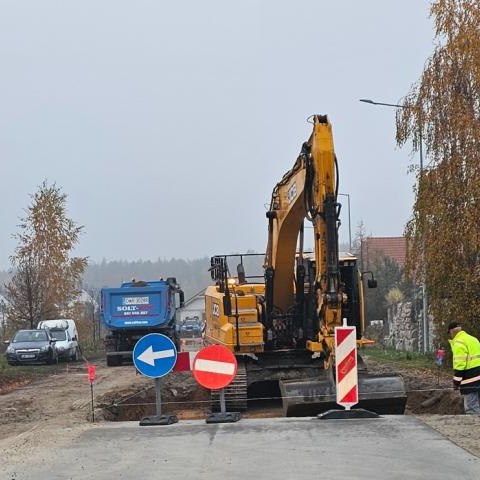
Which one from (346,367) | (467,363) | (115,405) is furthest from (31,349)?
(346,367)

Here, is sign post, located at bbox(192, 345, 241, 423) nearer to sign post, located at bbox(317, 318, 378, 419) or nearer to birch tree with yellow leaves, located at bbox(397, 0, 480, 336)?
sign post, located at bbox(317, 318, 378, 419)

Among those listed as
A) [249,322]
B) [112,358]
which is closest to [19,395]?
[249,322]

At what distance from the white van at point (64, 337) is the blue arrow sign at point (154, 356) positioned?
21937 millimetres

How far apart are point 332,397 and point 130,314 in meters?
18.4

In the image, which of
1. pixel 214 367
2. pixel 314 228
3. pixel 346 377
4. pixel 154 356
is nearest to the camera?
pixel 346 377

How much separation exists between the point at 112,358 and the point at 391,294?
22546 mm

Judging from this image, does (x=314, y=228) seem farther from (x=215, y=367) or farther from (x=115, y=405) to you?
(x=115, y=405)

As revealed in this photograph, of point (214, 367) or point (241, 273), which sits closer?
point (214, 367)

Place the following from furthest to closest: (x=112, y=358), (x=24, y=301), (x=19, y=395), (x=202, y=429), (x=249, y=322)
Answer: (x=24, y=301) < (x=112, y=358) < (x=19, y=395) < (x=249, y=322) < (x=202, y=429)

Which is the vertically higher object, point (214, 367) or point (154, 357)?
point (154, 357)

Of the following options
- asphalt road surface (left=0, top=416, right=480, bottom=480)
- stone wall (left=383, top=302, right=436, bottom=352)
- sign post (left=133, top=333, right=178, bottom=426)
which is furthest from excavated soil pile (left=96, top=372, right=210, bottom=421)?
stone wall (left=383, top=302, right=436, bottom=352)

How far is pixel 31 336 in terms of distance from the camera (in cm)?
3061

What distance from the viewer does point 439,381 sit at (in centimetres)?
1828

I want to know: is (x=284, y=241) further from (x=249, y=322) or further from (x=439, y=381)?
(x=439, y=381)
